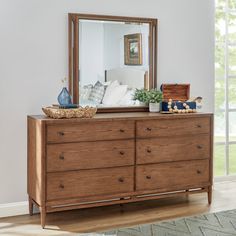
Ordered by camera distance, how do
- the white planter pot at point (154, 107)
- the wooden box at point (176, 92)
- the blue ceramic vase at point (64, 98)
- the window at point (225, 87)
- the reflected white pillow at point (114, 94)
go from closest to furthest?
the blue ceramic vase at point (64, 98) → the reflected white pillow at point (114, 94) → the white planter pot at point (154, 107) → the wooden box at point (176, 92) → the window at point (225, 87)

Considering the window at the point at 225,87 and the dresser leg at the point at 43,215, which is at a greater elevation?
the window at the point at 225,87

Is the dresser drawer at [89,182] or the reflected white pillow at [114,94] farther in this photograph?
the reflected white pillow at [114,94]

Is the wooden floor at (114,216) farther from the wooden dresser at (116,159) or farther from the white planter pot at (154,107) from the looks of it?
the white planter pot at (154,107)

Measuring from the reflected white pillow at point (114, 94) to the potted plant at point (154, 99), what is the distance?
0.74 feet

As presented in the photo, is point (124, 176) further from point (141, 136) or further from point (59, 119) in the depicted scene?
point (59, 119)

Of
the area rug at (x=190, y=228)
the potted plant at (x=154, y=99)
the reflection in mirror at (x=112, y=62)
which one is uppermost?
the reflection in mirror at (x=112, y=62)

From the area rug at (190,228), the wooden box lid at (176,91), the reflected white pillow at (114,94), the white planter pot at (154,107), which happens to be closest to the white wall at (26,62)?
A: the reflected white pillow at (114,94)

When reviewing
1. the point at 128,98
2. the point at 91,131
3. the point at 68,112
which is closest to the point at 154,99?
the point at 128,98

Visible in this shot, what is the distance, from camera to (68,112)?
3.69 meters

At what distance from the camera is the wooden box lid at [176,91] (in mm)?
4512

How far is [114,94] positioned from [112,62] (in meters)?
0.28

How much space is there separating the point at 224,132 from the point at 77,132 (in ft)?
6.69

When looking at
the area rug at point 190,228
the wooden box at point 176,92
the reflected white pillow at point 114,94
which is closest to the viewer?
the area rug at point 190,228

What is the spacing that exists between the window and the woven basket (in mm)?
1795
